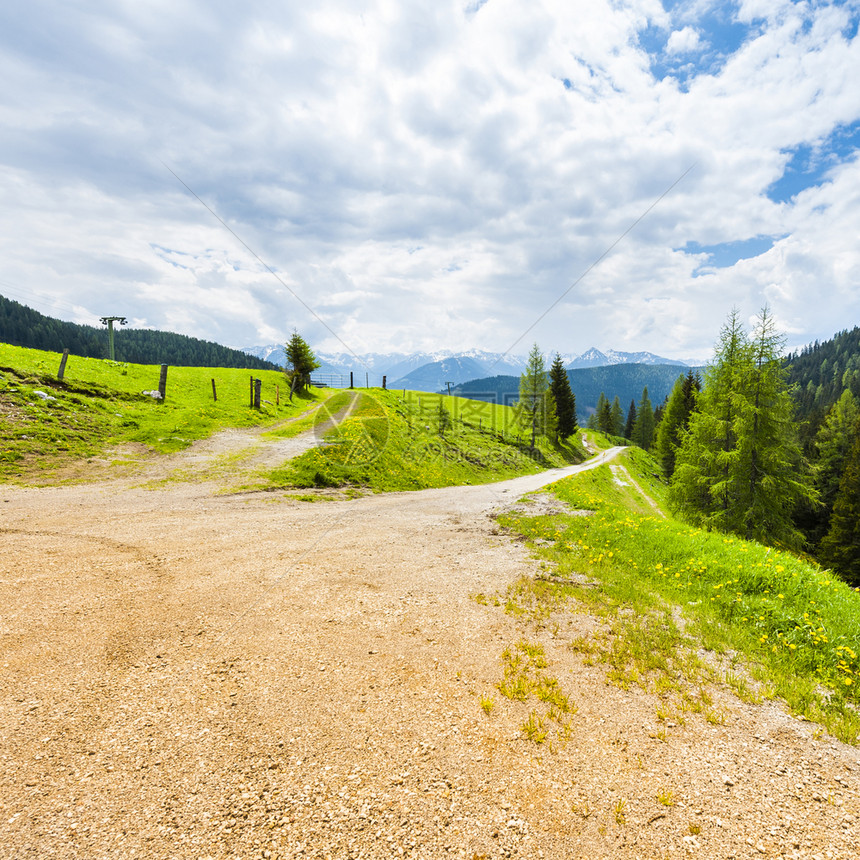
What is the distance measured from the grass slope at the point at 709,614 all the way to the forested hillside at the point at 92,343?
445 feet

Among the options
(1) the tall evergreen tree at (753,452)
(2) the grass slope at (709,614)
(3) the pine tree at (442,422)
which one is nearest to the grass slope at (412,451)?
(3) the pine tree at (442,422)

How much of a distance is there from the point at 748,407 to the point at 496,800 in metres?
23.5

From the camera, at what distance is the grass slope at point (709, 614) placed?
18.7 ft

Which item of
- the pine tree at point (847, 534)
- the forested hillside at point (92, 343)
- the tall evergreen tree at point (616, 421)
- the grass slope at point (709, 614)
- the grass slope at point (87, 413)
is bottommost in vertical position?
the pine tree at point (847, 534)

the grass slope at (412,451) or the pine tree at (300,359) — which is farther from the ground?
the pine tree at (300,359)

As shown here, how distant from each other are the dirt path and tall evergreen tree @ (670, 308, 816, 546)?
62.4 ft

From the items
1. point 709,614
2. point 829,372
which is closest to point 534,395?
point 709,614

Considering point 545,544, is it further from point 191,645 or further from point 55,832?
point 55,832

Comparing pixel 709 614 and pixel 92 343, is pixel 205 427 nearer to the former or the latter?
pixel 709 614

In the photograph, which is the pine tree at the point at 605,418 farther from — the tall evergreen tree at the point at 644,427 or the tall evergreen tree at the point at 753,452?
the tall evergreen tree at the point at 753,452

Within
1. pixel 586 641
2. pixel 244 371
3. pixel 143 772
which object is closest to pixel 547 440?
pixel 244 371

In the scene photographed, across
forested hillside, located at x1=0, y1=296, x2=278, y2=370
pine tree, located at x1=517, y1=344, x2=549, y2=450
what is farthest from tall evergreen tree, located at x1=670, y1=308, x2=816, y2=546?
forested hillside, located at x1=0, y1=296, x2=278, y2=370

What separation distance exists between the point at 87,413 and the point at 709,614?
28.4 meters

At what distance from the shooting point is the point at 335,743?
4.48 m
